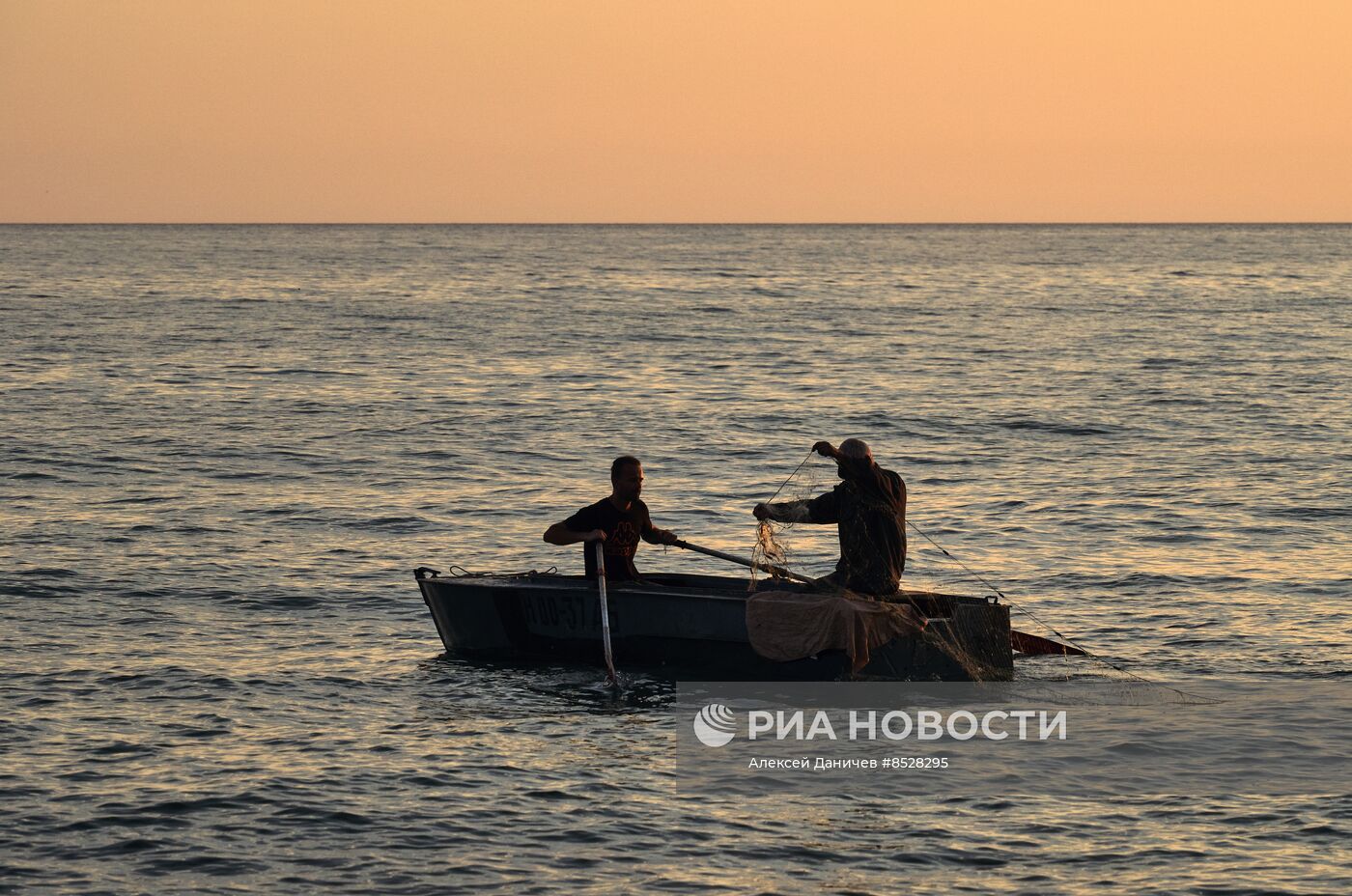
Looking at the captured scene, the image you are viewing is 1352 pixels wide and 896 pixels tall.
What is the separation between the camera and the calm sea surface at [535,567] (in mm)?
11109

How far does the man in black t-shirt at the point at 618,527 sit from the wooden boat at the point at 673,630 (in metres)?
0.22

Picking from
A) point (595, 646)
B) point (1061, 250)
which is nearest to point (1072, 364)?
point (595, 646)

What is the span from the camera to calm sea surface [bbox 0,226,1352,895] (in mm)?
11109

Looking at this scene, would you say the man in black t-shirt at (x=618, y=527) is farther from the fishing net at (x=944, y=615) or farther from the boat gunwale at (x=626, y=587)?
the fishing net at (x=944, y=615)

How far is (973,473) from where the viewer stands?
30.7 meters

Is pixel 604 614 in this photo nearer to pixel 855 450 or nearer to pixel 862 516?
pixel 862 516

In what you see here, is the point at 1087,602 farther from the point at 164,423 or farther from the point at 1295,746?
the point at 164,423

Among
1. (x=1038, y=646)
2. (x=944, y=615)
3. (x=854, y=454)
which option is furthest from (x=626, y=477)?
(x=1038, y=646)

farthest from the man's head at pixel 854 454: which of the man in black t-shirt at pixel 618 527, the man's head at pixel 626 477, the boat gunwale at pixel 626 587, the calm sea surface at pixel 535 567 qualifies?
the calm sea surface at pixel 535 567

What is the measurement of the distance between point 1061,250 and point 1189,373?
151 metres

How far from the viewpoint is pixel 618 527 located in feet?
50.7

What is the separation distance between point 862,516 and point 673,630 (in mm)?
1979

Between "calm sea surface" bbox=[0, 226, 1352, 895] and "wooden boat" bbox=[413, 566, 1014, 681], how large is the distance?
30cm

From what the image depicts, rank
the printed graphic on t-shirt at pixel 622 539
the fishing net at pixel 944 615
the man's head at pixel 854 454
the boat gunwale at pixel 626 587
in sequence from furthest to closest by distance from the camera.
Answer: the printed graphic on t-shirt at pixel 622 539 → the boat gunwale at pixel 626 587 → the fishing net at pixel 944 615 → the man's head at pixel 854 454
